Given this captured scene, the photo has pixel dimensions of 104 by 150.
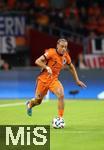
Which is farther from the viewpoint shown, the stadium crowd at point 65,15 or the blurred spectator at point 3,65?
the stadium crowd at point 65,15

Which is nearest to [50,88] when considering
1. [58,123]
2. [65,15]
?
[58,123]

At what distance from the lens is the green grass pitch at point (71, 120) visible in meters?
12.5

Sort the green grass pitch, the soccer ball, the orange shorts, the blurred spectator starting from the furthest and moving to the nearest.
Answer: the blurred spectator
the orange shorts
the soccer ball
the green grass pitch

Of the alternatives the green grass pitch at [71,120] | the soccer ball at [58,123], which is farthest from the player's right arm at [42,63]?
the green grass pitch at [71,120]

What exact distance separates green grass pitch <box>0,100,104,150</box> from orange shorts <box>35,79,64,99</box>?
76 centimetres

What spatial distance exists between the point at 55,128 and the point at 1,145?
303cm

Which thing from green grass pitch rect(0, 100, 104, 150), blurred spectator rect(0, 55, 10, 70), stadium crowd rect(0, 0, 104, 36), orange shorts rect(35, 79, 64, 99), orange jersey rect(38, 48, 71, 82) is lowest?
green grass pitch rect(0, 100, 104, 150)

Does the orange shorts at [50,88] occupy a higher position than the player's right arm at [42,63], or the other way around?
the player's right arm at [42,63]

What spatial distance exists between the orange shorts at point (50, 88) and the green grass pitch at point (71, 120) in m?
0.76

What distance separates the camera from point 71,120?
55.5 feet

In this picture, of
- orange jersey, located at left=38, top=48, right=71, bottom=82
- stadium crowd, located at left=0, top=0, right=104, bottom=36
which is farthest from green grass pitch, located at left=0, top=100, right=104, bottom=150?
stadium crowd, located at left=0, top=0, right=104, bottom=36

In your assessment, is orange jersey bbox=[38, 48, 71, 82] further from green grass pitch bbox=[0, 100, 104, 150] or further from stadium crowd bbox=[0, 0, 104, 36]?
stadium crowd bbox=[0, 0, 104, 36]

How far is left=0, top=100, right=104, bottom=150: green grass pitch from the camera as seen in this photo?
41.1ft

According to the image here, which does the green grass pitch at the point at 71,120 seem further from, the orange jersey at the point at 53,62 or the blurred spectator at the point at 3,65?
the blurred spectator at the point at 3,65
